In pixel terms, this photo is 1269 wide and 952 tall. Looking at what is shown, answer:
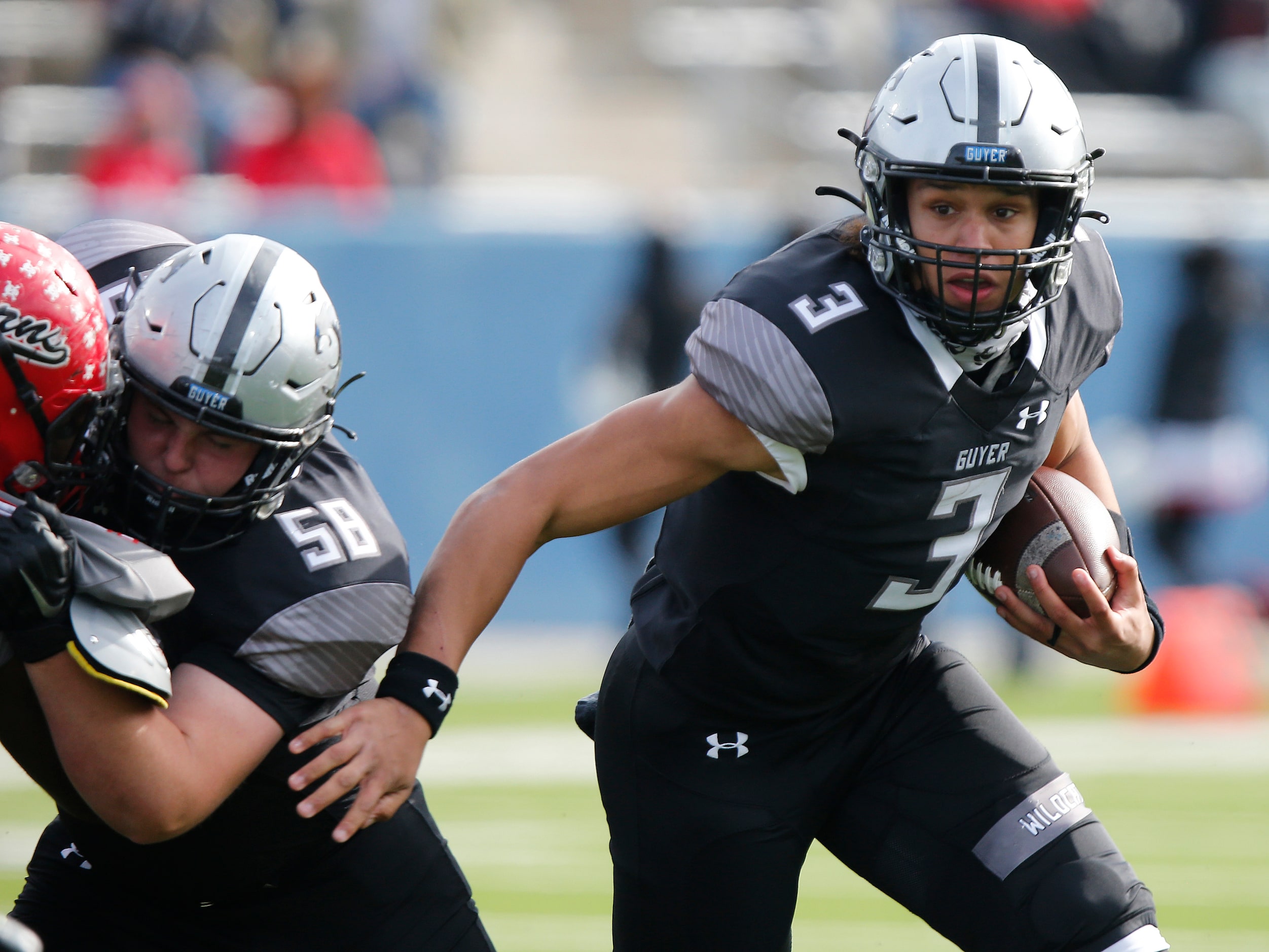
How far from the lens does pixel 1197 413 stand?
8672 mm

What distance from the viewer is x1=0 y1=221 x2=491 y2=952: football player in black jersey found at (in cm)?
262

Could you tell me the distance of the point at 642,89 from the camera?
1284 centimetres

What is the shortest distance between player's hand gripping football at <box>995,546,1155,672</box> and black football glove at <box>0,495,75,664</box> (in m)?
1.66

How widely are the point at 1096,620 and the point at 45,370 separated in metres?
1.80

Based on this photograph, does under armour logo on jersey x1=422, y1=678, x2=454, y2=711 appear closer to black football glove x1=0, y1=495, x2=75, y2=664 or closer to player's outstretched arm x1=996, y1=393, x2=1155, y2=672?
black football glove x1=0, y1=495, x2=75, y2=664

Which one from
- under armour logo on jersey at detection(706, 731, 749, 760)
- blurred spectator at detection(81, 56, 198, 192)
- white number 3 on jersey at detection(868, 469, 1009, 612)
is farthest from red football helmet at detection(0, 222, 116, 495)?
blurred spectator at detection(81, 56, 198, 192)

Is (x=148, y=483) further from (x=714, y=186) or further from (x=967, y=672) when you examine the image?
(x=714, y=186)

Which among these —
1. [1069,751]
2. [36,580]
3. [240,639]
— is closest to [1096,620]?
[240,639]

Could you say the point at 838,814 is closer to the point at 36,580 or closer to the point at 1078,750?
the point at 36,580

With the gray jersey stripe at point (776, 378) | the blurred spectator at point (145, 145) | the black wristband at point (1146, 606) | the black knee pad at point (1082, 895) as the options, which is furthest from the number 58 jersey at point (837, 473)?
the blurred spectator at point (145, 145)

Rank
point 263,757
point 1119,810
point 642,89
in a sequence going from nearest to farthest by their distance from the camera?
point 263,757 < point 1119,810 < point 642,89

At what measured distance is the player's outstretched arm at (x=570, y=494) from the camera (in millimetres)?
2826

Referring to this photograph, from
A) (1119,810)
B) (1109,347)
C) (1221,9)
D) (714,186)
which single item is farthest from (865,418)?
(1221,9)

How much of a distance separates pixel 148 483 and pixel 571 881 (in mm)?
2702
